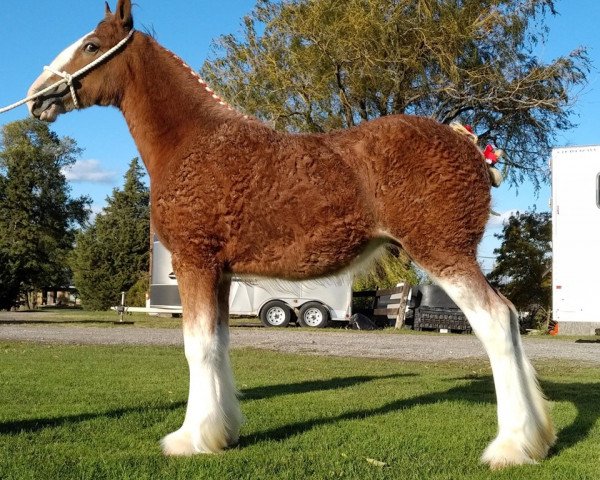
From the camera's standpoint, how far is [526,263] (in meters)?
26.4

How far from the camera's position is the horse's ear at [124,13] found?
5.36m

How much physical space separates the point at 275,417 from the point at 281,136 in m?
2.42

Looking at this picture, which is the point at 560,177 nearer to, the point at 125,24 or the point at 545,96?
the point at 545,96

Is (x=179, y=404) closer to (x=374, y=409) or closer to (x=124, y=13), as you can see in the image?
(x=374, y=409)

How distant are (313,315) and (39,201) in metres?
43.4

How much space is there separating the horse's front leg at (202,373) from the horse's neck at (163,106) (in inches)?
36.1

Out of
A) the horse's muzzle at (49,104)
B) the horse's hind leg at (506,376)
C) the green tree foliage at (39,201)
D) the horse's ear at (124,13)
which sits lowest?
the horse's hind leg at (506,376)

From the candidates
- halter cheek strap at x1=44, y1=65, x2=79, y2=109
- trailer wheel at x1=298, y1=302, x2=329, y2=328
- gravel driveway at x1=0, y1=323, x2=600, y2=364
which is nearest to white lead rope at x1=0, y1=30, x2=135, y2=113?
halter cheek strap at x1=44, y1=65, x2=79, y2=109

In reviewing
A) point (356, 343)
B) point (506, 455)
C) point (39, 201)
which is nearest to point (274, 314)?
point (356, 343)

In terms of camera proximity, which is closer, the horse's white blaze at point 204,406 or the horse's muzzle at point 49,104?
the horse's white blaze at point 204,406

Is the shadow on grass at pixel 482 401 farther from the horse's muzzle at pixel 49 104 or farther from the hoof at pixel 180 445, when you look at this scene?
the horse's muzzle at pixel 49 104

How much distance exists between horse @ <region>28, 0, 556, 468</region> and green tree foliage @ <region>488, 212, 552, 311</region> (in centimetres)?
2163

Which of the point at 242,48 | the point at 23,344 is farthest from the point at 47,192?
the point at 23,344

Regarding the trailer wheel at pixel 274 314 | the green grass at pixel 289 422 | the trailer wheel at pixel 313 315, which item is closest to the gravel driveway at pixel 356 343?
the green grass at pixel 289 422
